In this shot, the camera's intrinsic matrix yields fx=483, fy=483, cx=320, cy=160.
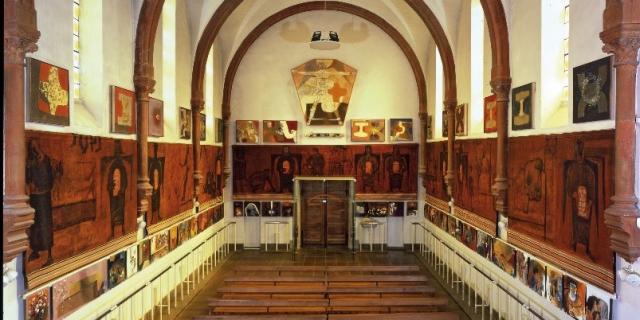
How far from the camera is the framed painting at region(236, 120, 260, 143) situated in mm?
17703

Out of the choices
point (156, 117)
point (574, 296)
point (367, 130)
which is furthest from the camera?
point (367, 130)

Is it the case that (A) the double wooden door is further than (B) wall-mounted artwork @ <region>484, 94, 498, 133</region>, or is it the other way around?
(A) the double wooden door

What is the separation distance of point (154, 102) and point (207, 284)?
17.7ft

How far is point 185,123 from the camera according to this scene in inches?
496

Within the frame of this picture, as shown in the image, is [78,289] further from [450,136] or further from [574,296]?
[450,136]

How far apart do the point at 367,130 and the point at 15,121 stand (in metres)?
13.5

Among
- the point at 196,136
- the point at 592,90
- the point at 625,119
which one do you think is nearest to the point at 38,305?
the point at 625,119

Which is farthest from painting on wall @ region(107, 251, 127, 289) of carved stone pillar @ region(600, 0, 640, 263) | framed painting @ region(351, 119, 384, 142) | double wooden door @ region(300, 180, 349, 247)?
Result: framed painting @ region(351, 119, 384, 142)

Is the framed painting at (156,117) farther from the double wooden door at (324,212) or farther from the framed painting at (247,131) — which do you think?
the double wooden door at (324,212)

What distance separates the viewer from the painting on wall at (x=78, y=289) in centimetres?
668

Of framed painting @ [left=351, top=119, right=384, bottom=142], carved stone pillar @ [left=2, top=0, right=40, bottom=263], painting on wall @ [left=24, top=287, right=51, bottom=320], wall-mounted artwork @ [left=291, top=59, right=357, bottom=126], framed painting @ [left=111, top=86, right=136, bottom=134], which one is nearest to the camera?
carved stone pillar @ [left=2, top=0, right=40, bottom=263]

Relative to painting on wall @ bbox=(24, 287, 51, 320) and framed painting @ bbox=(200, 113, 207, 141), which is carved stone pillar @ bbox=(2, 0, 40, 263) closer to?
painting on wall @ bbox=(24, 287, 51, 320)

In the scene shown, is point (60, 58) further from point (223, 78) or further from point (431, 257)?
point (431, 257)

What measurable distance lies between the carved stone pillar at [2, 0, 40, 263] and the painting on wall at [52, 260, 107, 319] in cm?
140
